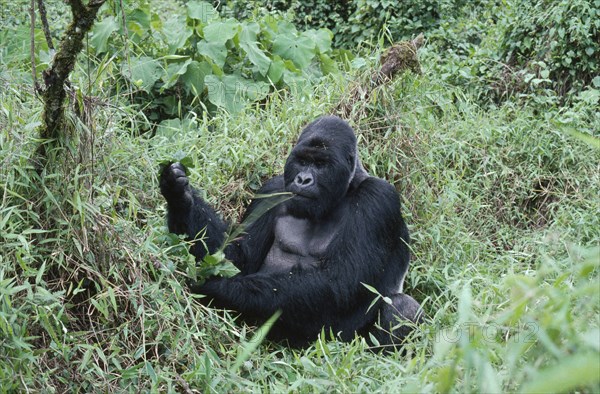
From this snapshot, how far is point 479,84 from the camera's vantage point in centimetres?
660

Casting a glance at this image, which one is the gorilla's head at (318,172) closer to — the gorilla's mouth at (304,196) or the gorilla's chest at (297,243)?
the gorilla's mouth at (304,196)

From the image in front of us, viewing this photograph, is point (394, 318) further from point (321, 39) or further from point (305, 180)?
point (321, 39)

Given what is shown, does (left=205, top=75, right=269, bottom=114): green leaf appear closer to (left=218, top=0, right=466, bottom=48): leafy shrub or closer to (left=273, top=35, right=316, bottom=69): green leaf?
(left=273, top=35, right=316, bottom=69): green leaf

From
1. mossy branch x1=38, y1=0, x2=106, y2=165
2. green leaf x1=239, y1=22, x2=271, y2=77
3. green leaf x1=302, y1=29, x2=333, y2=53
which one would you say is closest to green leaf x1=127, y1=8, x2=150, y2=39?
green leaf x1=239, y1=22, x2=271, y2=77

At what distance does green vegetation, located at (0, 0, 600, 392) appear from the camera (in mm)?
2727

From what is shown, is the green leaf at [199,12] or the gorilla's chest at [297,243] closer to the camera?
the gorilla's chest at [297,243]

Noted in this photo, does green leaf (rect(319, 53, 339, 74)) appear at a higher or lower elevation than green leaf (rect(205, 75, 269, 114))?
higher

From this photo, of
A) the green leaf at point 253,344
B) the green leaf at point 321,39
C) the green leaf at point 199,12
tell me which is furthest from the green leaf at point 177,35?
the green leaf at point 253,344

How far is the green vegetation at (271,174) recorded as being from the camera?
2727 mm

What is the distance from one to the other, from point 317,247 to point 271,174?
81 centimetres

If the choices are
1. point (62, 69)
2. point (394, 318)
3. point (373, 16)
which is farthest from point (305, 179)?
point (373, 16)

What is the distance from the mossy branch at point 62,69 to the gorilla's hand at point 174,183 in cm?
67

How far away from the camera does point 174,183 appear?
382cm

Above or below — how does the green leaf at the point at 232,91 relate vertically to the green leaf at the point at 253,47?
below
